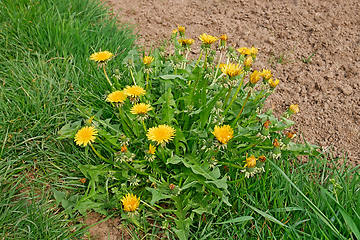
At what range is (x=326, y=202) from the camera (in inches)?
59.9

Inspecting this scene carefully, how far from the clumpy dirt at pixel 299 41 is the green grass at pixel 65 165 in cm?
33

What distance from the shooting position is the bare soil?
2.40m

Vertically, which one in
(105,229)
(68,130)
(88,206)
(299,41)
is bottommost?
(105,229)

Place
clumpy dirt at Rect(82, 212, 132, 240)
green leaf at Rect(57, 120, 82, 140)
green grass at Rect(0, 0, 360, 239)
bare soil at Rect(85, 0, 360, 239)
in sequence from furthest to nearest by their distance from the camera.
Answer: bare soil at Rect(85, 0, 360, 239), green leaf at Rect(57, 120, 82, 140), clumpy dirt at Rect(82, 212, 132, 240), green grass at Rect(0, 0, 360, 239)

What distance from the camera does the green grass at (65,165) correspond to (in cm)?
161

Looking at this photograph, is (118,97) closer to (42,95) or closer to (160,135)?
(160,135)

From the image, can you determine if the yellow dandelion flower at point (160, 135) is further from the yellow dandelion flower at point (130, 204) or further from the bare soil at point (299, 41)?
the bare soil at point (299, 41)

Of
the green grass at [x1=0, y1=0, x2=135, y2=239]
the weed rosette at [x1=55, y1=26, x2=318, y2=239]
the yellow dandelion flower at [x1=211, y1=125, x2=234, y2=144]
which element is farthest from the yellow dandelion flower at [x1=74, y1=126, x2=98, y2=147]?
the yellow dandelion flower at [x1=211, y1=125, x2=234, y2=144]

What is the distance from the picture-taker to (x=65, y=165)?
193 centimetres

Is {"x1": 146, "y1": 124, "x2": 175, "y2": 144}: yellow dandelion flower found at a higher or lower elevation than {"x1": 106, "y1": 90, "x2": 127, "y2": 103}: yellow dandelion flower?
lower

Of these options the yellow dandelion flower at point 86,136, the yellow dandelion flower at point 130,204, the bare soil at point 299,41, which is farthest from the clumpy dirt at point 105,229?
the bare soil at point 299,41

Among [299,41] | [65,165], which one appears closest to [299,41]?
[299,41]

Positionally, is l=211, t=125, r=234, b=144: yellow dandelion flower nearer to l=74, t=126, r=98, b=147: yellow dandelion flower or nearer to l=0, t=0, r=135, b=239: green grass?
l=74, t=126, r=98, b=147: yellow dandelion flower

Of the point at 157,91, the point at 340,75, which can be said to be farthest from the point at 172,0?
the point at 340,75
